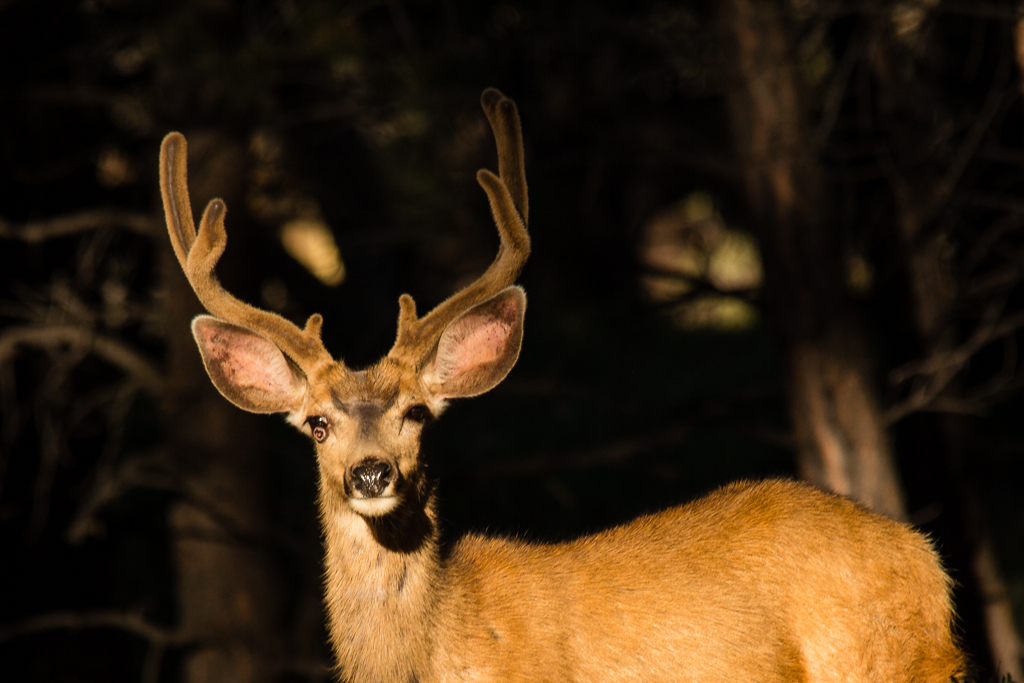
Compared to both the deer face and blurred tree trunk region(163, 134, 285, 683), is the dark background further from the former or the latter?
the deer face

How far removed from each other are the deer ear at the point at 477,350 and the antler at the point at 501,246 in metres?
0.05

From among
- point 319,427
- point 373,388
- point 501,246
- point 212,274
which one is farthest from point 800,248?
point 212,274

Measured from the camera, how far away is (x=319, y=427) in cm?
436

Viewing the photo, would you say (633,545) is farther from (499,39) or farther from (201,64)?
(201,64)

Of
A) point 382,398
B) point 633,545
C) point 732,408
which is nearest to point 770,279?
point 732,408

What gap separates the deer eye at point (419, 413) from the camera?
436 cm

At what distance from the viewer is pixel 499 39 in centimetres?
721

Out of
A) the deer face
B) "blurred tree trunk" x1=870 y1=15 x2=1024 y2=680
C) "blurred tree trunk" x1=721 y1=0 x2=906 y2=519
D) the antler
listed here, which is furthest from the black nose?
"blurred tree trunk" x1=870 y1=15 x2=1024 y2=680

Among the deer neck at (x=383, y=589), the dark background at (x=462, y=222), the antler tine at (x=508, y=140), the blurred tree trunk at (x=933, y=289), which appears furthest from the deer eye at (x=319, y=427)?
the blurred tree trunk at (x=933, y=289)

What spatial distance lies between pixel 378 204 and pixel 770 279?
12.7ft

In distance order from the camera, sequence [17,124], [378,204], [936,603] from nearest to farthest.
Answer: [936,603] → [17,124] → [378,204]

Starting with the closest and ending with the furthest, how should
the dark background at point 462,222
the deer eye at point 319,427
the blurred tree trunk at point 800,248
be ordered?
the deer eye at point 319,427 < the blurred tree trunk at point 800,248 < the dark background at point 462,222

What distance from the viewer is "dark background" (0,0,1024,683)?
6656mm

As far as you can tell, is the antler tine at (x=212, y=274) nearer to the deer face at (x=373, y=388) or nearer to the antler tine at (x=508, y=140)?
the deer face at (x=373, y=388)
